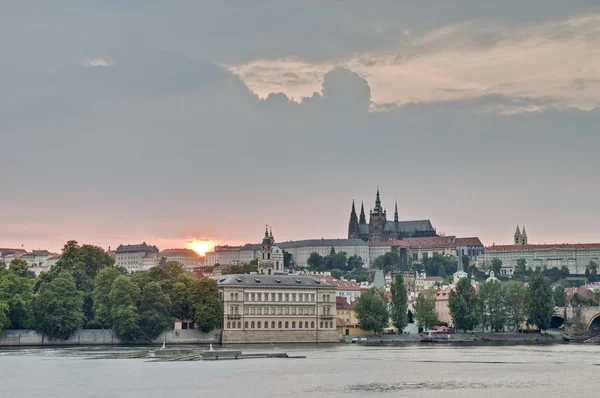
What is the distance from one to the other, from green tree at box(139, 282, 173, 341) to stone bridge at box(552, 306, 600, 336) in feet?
184

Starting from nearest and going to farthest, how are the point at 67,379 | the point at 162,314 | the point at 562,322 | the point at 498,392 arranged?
the point at 498,392
the point at 67,379
the point at 162,314
the point at 562,322

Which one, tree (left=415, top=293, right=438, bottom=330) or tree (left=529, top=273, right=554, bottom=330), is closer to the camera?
tree (left=529, top=273, right=554, bottom=330)

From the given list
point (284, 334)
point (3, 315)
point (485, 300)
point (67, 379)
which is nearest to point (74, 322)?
point (3, 315)

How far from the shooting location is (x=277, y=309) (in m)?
128

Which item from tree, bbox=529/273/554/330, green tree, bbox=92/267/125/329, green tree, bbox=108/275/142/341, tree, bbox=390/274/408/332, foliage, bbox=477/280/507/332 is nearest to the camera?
green tree, bbox=108/275/142/341

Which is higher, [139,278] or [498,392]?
[139,278]

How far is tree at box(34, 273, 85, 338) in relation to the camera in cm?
11188

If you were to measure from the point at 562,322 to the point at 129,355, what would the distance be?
258 feet

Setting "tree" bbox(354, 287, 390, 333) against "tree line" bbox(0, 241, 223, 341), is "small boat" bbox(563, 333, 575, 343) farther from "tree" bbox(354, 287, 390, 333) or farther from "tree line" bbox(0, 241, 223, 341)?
"tree line" bbox(0, 241, 223, 341)

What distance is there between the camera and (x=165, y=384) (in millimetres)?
68500

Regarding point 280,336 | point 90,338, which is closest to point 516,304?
point 280,336

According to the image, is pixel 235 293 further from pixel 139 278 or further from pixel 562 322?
pixel 562 322

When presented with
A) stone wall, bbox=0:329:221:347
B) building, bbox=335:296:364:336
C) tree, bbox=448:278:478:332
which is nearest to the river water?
stone wall, bbox=0:329:221:347

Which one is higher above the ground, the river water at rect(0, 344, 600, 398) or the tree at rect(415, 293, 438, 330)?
the tree at rect(415, 293, 438, 330)
